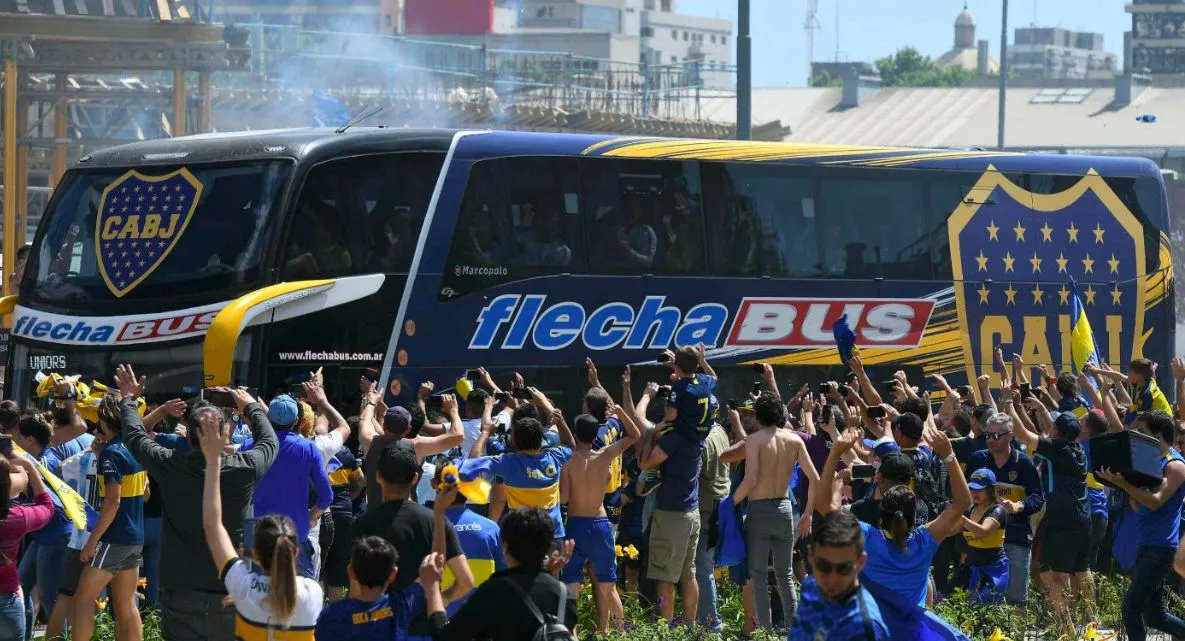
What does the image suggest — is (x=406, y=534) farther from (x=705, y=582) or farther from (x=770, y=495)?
(x=705, y=582)

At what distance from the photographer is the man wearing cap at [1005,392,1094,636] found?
1152 cm

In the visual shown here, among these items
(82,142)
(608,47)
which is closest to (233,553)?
(82,142)

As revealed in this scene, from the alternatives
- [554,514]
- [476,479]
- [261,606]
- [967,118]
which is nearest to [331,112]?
[554,514]

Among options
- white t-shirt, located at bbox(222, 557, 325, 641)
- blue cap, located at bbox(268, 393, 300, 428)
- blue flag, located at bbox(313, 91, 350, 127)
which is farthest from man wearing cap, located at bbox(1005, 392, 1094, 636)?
blue flag, located at bbox(313, 91, 350, 127)

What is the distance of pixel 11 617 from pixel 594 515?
11.9 feet

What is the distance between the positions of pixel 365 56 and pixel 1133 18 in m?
74.7

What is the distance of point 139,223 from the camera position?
49.5 ft

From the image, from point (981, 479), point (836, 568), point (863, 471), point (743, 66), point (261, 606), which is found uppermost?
point (743, 66)

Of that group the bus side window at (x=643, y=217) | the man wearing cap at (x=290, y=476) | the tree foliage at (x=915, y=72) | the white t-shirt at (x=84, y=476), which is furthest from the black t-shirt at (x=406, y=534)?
the tree foliage at (x=915, y=72)

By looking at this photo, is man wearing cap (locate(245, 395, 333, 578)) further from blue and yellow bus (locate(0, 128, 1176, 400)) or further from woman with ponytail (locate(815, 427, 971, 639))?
blue and yellow bus (locate(0, 128, 1176, 400))

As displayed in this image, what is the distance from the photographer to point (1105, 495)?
13.1 metres

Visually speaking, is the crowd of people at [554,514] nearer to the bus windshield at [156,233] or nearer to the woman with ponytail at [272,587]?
the woman with ponytail at [272,587]

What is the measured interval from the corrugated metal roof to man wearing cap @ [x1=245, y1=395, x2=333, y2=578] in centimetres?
5255

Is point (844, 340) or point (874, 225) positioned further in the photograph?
point (874, 225)
